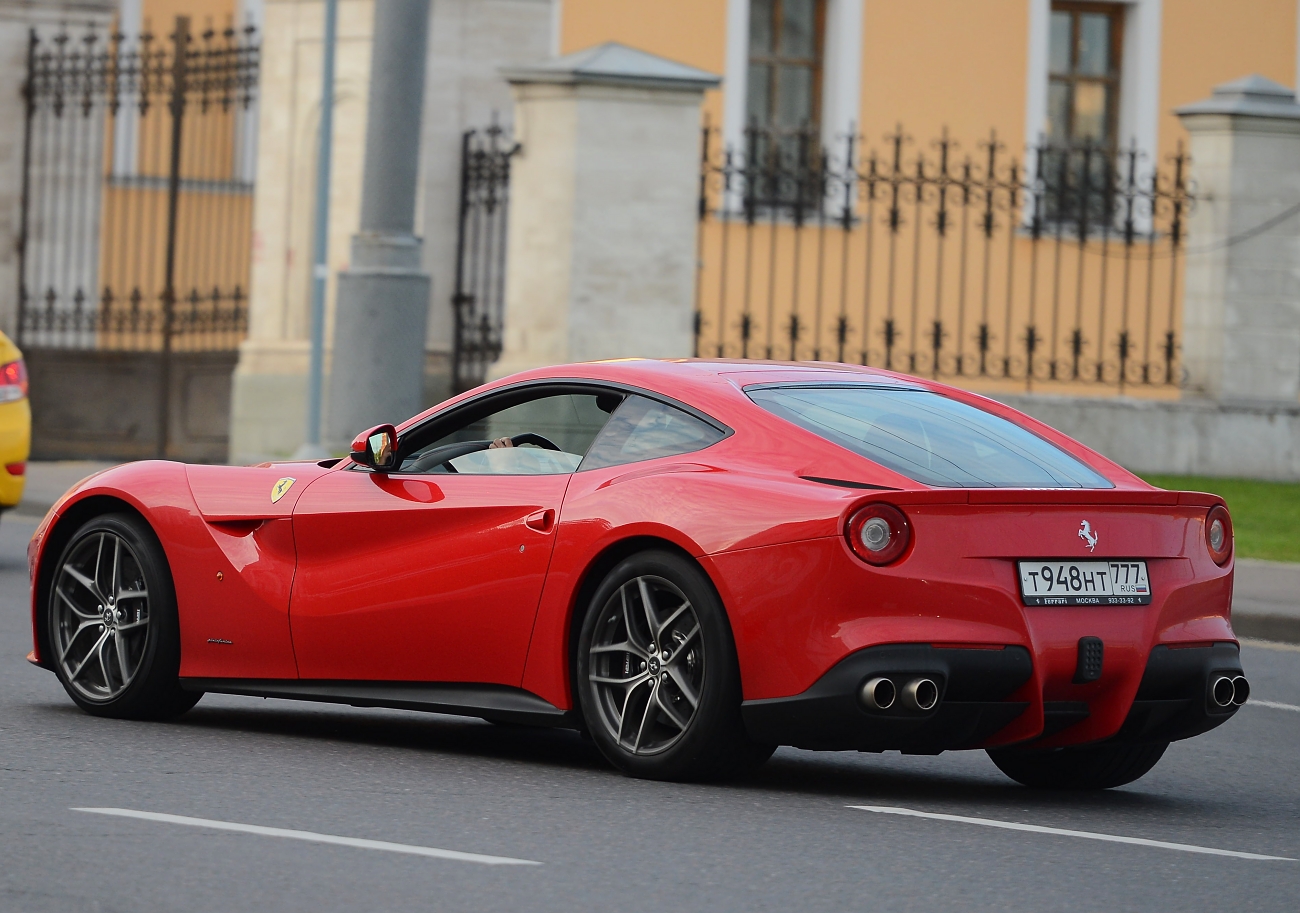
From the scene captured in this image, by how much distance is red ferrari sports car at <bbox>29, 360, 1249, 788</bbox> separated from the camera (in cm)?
641

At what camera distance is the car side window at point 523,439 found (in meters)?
7.30

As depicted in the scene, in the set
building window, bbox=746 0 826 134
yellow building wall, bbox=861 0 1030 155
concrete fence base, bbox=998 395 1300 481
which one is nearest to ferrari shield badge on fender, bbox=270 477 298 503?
concrete fence base, bbox=998 395 1300 481

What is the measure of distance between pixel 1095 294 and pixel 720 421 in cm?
1977

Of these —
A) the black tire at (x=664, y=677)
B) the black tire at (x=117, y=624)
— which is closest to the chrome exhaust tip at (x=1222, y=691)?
the black tire at (x=664, y=677)

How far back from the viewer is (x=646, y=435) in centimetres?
711

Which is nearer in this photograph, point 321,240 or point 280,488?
point 280,488

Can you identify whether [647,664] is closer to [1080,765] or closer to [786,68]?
[1080,765]

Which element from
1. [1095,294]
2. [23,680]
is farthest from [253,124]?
[23,680]

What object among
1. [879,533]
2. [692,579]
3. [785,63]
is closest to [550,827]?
[692,579]

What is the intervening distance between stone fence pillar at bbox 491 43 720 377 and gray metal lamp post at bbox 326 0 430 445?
176cm

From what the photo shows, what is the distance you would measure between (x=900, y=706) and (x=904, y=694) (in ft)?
0.12

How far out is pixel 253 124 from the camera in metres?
30.3

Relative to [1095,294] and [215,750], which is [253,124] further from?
[215,750]

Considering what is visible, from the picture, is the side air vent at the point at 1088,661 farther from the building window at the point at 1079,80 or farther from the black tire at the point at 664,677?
the building window at the point at 1079,80
